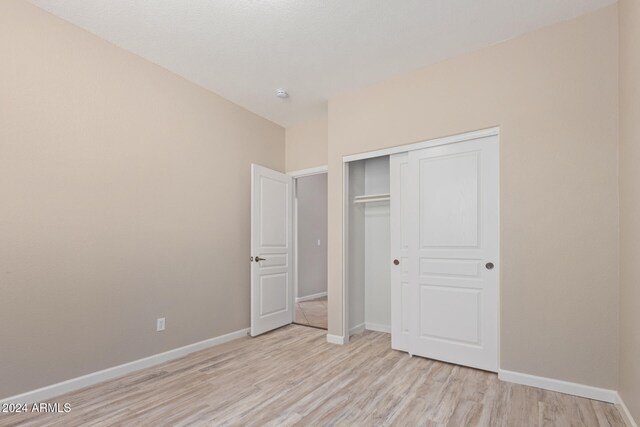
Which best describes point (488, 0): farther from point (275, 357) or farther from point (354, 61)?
point (275, 357)

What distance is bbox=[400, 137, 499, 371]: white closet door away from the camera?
2842mm

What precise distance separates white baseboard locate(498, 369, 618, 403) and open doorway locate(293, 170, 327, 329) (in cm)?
351

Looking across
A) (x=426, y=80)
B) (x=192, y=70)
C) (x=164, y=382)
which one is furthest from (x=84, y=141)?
(x=426, y=80)

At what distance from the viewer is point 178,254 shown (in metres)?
3.32

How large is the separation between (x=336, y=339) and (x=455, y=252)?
65.2 inches

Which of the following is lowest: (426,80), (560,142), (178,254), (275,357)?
(275,357)

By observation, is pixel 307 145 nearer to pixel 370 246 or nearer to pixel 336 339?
pixel 370 246

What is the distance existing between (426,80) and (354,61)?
751 millimetres

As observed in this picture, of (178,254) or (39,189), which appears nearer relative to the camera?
(39,189)

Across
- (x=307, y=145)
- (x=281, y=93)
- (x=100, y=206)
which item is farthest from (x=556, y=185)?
(x=100, y=206)

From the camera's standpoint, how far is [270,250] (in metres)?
4.22

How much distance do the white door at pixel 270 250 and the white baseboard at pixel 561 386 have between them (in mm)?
2633

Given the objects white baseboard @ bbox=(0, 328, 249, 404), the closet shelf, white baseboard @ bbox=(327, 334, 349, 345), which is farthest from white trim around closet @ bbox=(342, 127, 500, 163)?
white baseboard @ bbox=(0, 328, 249, 404)

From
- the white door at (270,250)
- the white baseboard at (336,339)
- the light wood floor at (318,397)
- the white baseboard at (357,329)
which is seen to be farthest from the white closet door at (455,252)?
the white door at (270,250)
